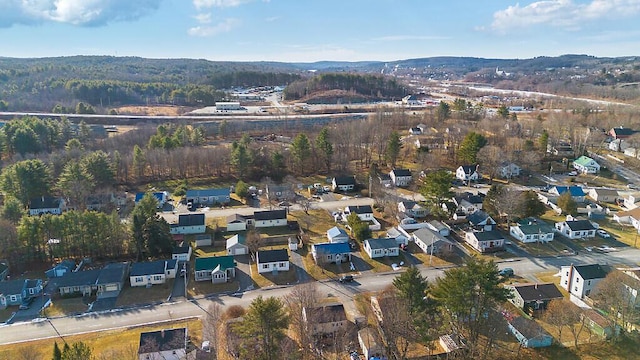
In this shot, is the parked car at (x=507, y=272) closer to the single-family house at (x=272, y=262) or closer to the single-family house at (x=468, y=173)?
the single-family house at (x=272, y=262)

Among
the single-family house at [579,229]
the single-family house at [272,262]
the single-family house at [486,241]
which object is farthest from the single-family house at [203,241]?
the single-family house at [579,229]

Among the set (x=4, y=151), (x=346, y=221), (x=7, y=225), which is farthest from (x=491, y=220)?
(x=4, y=151)

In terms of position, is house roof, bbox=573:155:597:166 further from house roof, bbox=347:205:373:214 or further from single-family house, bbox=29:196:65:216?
A: single-family house, bbox=29:196:65:216

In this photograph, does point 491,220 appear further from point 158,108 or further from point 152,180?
point 158,108

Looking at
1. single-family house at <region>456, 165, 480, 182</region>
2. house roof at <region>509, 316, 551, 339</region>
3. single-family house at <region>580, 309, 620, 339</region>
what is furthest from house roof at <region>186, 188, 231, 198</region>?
single-family house at <region>580, 309, 620, 339</region>

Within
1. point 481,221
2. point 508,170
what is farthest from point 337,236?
point 508,170

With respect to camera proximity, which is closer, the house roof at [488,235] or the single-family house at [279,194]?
the house roof at [488,235]

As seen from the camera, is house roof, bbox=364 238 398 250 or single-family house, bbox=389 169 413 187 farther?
single-family house, bbox=389 169 413 187
